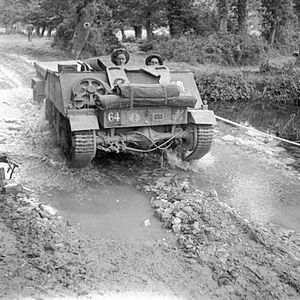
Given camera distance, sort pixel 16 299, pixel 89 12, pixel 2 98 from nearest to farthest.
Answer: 1. pixel 16 299
2. pixel 2 98
3. pixel 89 12

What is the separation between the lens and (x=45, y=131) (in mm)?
11492

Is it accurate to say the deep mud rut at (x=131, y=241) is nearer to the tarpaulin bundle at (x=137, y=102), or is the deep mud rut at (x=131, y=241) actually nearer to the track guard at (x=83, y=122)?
the track guard at (x=83, y=122)

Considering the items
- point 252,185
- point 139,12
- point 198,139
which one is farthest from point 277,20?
point 252,185

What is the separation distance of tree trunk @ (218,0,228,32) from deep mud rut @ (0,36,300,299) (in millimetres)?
19171

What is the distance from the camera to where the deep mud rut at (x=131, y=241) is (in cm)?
506

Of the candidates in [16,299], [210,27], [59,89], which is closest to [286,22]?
[210,27]

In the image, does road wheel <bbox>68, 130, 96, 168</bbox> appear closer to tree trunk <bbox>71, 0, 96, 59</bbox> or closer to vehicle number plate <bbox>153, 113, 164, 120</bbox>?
vehicle number plate <bbox>153, 113, 164, 120</bbox>

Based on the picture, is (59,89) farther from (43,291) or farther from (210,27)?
(210,27)

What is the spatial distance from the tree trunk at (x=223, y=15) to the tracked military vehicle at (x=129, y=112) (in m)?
18.3

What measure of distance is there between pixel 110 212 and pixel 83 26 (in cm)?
1648

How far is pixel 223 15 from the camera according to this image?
27016 mm

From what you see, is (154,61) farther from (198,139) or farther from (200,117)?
(198,139)

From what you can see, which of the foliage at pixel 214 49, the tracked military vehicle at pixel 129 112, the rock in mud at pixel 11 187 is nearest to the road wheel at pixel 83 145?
the tracked military vehicle at pixel 129 112

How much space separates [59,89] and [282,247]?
447 centimetres
